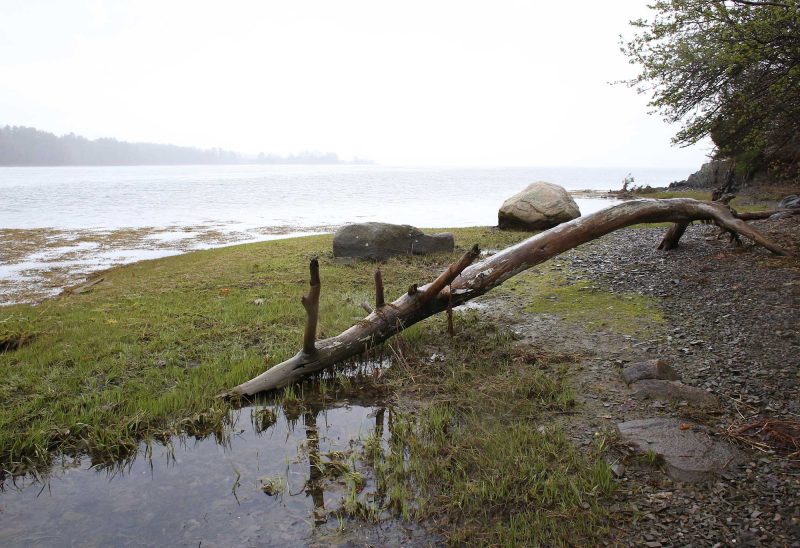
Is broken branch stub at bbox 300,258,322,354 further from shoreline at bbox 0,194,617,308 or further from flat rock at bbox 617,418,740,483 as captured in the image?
shoreline at bbox 0,194,617,308

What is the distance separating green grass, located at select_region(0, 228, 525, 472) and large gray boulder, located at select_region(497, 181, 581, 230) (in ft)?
25.2

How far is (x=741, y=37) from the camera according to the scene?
1066 cm

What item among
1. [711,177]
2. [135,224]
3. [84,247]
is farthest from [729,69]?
[711,177]

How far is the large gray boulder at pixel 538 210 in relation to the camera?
74.4ft

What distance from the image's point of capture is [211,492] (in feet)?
17.4

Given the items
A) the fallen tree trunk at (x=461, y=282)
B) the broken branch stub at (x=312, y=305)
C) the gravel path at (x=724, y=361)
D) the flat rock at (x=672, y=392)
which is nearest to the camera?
the gravel path at (x=724, y=361)

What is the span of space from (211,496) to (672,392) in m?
5.44

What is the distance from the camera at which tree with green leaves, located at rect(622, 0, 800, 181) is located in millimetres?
10297

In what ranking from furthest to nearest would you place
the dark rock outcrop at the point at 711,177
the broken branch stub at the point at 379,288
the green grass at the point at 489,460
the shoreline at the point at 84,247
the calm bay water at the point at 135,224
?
the dark rock outcrop at the point at 711,177
the calm bay water at the point at 135,224
the shoreline at the point at 84,247
the broken branch stub at the point at 379,288
the green grass at the point at 489,460

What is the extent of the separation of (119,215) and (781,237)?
42254 millimetres

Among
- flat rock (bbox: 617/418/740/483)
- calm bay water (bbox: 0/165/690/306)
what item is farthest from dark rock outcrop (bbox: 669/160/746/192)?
flat rock (bbox: 617/418/740/483)

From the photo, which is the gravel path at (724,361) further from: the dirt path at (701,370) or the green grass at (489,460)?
the green grass at (489,460)

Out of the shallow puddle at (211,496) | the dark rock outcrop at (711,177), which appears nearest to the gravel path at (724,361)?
the shallow puddle at (211,496)

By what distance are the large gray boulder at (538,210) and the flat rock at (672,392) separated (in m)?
16.5
